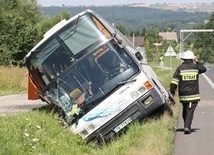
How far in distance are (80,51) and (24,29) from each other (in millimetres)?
33974

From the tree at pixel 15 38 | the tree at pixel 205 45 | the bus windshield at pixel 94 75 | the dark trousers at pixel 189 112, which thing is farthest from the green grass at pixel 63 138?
the tree at pixel 205 45

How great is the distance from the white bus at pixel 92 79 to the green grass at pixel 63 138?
1.33ft

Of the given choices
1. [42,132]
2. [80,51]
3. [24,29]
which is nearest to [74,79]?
[80,51]

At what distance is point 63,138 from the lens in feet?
41.0

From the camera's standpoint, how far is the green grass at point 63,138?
10.2 metres

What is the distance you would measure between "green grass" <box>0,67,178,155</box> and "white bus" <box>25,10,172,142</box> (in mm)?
406

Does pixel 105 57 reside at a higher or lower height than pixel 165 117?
Result: higher

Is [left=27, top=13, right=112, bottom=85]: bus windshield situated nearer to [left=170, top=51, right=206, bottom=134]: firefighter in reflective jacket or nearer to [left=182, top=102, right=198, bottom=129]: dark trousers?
[left=170, top=51, right=206, bottom=134]: firefighter in reflective jacket

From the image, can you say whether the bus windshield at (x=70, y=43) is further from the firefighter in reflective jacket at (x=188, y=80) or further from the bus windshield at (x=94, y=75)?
the firefighter in reflective jacket at (x=188, y=80)

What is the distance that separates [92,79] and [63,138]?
5.85 feet

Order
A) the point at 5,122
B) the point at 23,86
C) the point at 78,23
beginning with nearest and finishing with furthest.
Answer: the point at 5,122 → the point at 78,23 → the point at 23,86

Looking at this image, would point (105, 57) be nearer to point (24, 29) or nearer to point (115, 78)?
point (115, 78)

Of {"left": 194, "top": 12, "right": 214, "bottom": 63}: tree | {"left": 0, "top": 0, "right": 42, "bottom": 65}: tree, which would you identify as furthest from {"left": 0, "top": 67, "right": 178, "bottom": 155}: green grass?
{"left": 194, "top": 12, "right": 214, "bottom": 63}: tree

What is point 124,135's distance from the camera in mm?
12258
